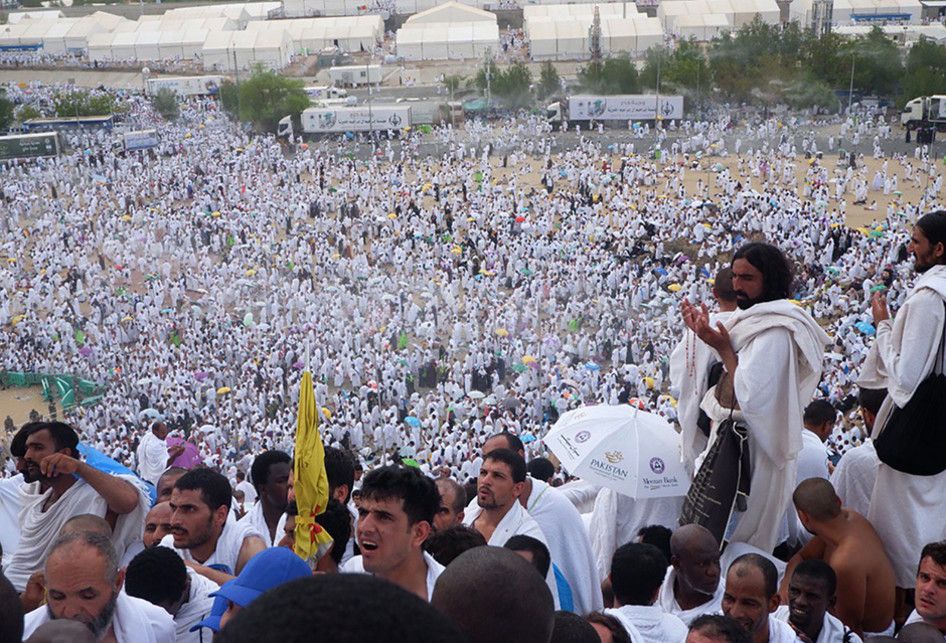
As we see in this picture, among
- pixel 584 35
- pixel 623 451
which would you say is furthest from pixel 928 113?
pixel 623 451

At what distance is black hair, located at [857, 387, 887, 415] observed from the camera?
3.33m

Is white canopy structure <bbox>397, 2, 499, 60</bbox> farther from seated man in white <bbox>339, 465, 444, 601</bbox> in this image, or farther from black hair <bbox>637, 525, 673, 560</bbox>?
seated man in white <bbox>339, 465, 444, 601</bbox>

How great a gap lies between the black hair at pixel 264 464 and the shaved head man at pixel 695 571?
1.34m

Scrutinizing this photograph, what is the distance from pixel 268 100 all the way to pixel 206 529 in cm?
2806

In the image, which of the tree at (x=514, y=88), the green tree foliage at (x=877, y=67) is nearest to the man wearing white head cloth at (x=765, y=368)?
the green tree foliage at (x=877, y=67)

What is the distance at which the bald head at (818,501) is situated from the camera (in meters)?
3.03

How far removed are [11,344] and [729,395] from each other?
14068mm

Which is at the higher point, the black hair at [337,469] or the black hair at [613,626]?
the black hair at [613,626]

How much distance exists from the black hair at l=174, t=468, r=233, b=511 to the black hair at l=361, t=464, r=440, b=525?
842 millimetres

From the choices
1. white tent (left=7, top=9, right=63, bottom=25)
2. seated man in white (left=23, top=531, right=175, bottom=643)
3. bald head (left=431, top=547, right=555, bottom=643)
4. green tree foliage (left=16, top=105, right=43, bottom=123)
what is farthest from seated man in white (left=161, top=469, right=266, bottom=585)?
white tent (left=7, top=9, right=63, bottom=25)

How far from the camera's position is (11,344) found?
49.8 ft

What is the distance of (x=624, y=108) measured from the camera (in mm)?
28312

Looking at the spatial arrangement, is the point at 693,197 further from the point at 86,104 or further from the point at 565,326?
the point at 86,104

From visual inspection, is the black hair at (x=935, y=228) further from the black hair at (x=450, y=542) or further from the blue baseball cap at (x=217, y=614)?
the blue baseball cap at (x=217, y=614)
